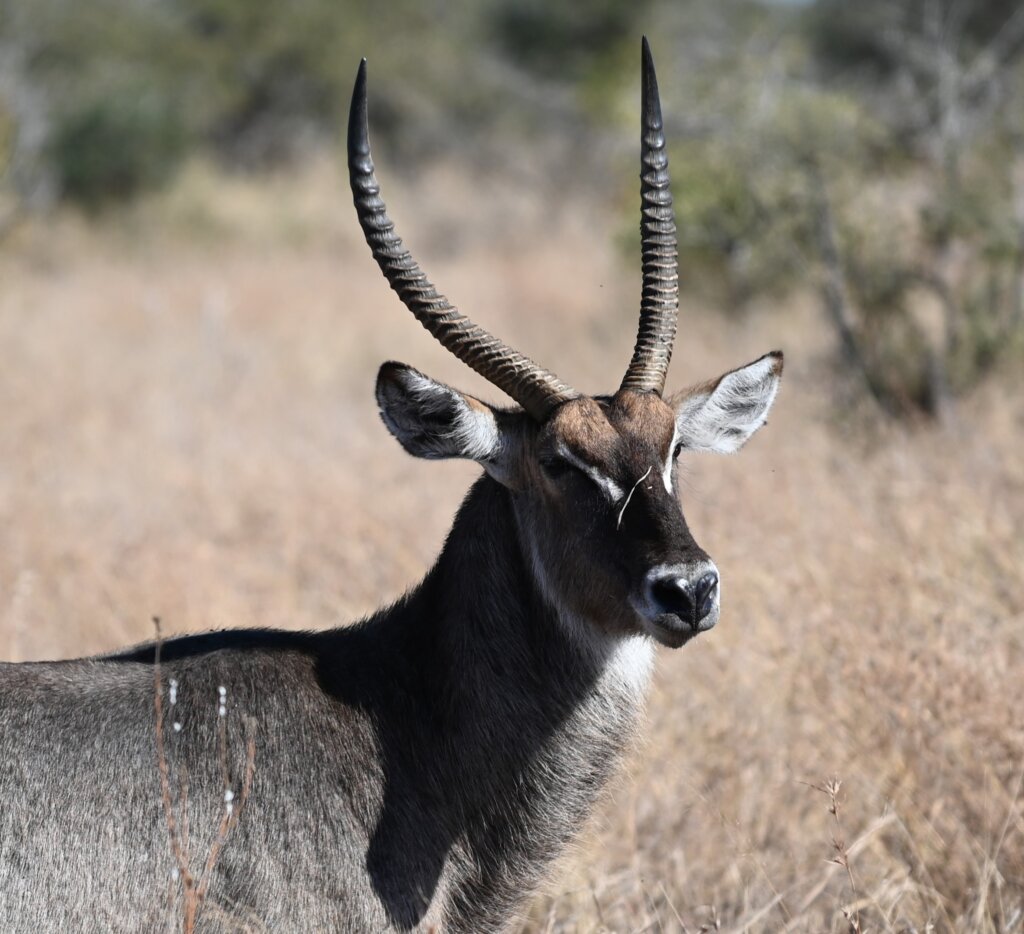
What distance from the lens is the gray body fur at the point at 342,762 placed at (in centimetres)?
321

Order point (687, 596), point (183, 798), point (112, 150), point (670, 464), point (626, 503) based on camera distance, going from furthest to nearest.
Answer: point (112, 150) → point (670, 464) → point (626, 503) → point (183, 798) → point (687, 596)

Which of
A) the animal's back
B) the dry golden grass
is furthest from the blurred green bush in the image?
the animal's back

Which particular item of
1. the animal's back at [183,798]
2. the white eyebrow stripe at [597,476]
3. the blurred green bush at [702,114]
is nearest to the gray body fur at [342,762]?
the animal's back at [183,798]

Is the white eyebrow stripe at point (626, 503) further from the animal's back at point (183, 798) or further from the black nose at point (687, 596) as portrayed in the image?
the animal's back at point (183, 798)

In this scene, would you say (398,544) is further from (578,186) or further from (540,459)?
(578,186)

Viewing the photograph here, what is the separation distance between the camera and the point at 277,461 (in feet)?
31.7

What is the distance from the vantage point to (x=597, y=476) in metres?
3.49

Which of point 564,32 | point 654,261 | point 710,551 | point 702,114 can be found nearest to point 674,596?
point 654,261

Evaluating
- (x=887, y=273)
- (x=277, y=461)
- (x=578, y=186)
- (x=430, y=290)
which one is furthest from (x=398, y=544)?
(x=578, y=186)

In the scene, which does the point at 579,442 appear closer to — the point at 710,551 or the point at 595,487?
the point at 595,487

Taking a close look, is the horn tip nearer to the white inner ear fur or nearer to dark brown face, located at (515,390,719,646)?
the white inner ear fur

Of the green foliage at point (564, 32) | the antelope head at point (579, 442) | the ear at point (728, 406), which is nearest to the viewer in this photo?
the antelope head at point (579, 442)

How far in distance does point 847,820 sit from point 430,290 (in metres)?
2.43

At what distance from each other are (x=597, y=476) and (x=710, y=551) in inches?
119
